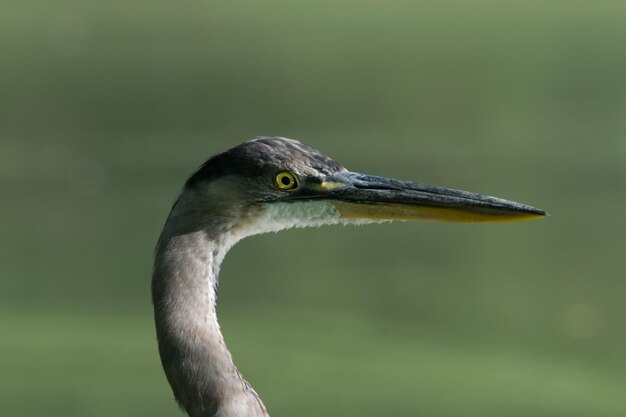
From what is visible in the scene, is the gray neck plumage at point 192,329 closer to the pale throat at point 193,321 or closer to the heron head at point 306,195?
the pale throat at point 193,321

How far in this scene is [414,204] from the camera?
2525 millimetres

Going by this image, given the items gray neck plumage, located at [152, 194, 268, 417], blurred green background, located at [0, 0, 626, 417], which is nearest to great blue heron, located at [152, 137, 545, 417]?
gray neck plumage, located at [152, 194, 268, 417]

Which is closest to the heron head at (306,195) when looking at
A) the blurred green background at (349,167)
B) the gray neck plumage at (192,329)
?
the gray neck plumage at (192,329)

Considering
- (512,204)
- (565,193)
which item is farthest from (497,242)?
(512,204)

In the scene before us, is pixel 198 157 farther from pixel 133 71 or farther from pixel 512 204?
pixel 512 204

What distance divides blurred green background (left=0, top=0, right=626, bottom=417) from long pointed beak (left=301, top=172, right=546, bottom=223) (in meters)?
2.15

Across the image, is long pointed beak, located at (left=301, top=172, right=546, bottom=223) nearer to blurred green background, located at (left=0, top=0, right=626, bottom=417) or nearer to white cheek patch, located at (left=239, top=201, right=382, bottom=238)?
white cheek patch, located at (left=239, top=201, right=382, bottom=238)

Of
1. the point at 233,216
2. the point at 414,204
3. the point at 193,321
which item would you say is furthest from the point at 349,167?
the point at 193,321

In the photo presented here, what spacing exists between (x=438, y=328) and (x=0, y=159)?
162 inches

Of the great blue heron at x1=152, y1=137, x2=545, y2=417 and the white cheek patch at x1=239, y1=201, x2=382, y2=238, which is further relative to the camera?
the white cheek patch at x1=239, y1=201, x2=382, y2=238

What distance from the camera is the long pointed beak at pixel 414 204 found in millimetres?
2500

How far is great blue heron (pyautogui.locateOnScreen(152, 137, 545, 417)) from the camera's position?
2.29 metres

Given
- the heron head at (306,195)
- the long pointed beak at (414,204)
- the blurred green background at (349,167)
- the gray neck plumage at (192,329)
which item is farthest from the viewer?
the blurred green background at (349,167)

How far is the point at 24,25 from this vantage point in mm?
11953
